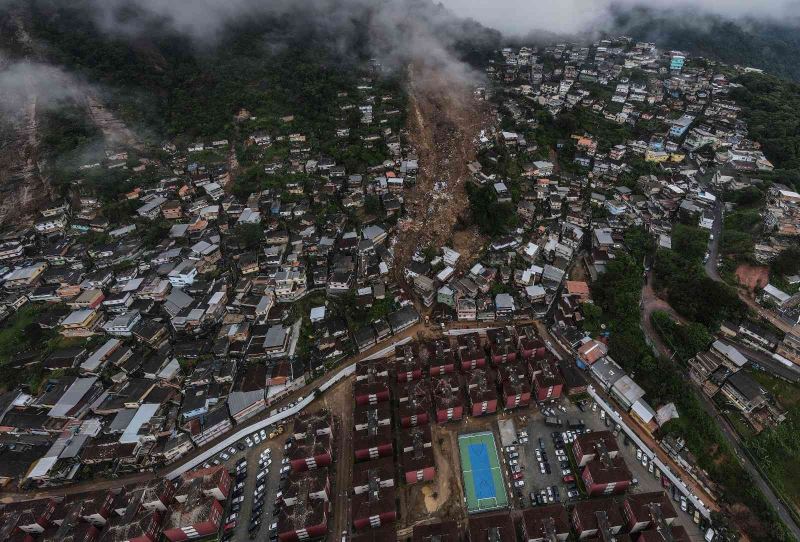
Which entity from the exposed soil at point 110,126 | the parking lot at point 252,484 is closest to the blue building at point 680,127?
the parking lot at point 252,484

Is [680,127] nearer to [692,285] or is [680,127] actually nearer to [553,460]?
[692,285]

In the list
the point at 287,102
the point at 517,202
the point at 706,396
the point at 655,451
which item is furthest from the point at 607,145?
the point at 287,102

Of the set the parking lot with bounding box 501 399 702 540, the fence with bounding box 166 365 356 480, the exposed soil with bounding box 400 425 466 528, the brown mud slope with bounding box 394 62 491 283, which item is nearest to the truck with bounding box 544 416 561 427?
the parking lot with bounding box 501 399 702 540

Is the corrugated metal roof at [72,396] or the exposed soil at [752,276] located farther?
the exposed soil at [752,276]

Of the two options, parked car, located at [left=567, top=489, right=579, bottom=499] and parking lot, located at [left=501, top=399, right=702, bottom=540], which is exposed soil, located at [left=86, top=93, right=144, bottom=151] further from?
parked car, located at [left=567, top=489, right=579, bottom=499]

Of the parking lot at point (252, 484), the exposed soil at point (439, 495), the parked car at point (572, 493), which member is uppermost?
the parked car at point (572, 493)

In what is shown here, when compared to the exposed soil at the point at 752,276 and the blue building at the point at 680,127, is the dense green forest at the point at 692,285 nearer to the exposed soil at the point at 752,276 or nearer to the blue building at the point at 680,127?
the exposed soil at the point at 752,276
